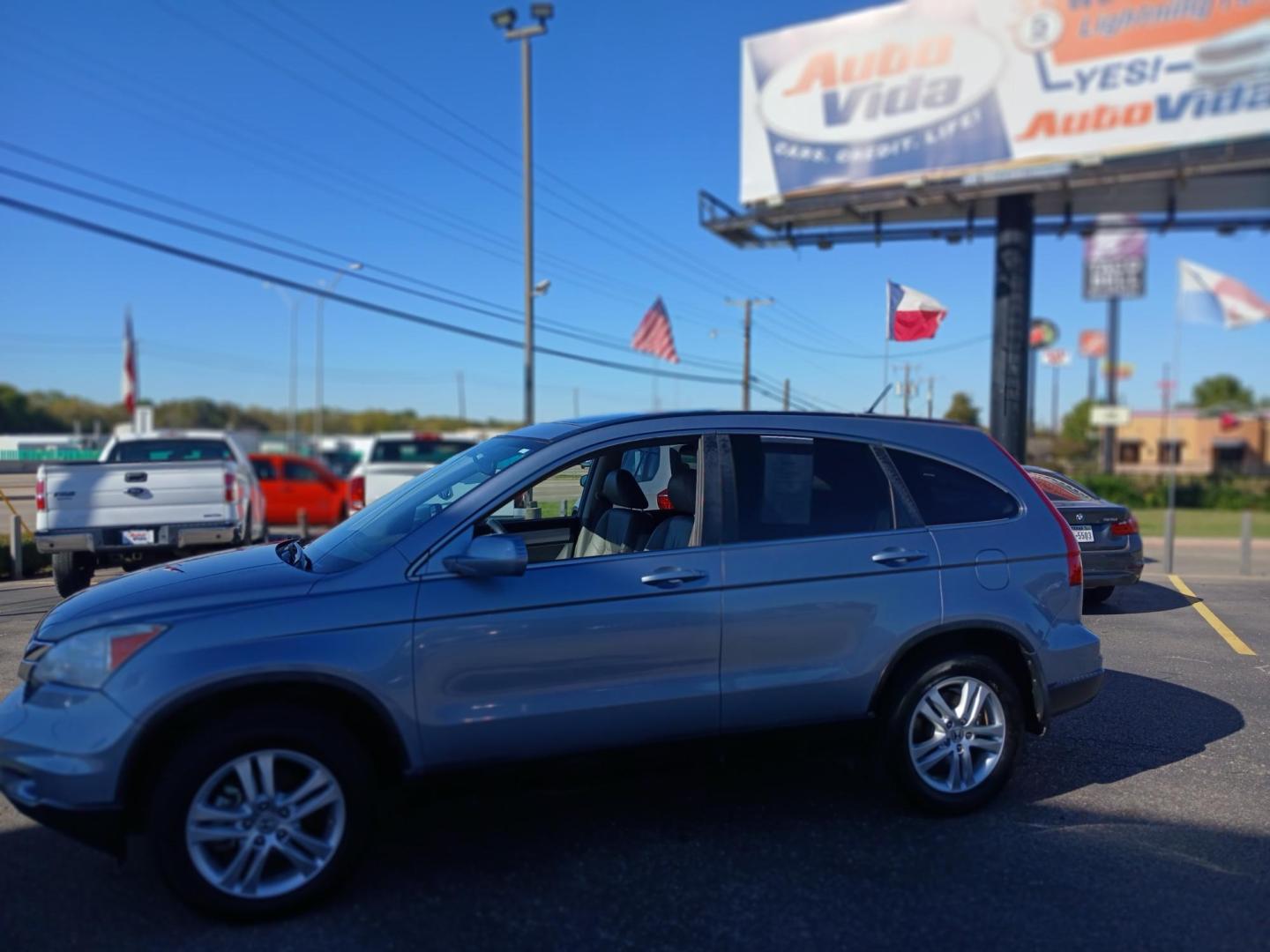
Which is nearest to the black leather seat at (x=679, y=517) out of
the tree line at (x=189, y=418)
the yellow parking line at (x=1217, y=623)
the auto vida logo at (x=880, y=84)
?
the yellow parking line at (x=1217, y=623)

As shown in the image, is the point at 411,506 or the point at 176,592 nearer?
the point at 176,592

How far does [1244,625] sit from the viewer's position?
9500mm

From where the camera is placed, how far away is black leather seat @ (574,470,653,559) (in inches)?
185

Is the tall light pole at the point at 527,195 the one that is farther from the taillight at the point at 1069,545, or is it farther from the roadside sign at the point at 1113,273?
the roadside sign at the point at 1113,273

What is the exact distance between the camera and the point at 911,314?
29.6 ft

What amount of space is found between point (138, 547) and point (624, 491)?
279 inches

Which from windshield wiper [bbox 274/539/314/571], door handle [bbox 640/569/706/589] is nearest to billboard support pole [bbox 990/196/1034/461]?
door handle [bbox 640/569/706/589]

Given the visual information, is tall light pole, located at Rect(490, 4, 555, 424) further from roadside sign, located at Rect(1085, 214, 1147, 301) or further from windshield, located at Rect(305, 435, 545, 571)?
roadside sign, located at Rect(1085, 214, 1147, 301)

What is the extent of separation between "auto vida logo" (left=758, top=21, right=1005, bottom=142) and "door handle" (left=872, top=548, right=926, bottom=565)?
79.6ft

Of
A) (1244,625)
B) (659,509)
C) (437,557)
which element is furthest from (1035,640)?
(1244,625)

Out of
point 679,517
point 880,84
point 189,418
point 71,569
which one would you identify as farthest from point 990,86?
point 189,418

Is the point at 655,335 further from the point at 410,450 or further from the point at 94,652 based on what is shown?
the point at 94,652

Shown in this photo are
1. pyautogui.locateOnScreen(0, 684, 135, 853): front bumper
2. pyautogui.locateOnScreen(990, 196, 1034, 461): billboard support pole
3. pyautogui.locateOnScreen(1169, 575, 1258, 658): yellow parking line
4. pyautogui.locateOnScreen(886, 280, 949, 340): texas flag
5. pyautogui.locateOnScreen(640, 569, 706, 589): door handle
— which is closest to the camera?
pyautogui.locateOnScreen(0, 684, 135, 853): front bumper

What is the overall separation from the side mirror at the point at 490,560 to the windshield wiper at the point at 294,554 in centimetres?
67
